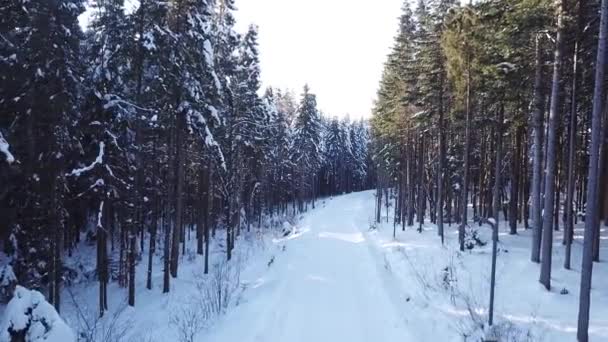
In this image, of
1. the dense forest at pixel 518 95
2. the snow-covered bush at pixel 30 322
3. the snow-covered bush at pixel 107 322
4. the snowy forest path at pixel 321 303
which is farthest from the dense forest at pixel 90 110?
the dense forest at pixel 518 95

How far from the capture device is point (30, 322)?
7629 mm

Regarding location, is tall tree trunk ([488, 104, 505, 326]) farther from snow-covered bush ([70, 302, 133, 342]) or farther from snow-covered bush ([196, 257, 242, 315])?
snow-covered bush ([70, 302, 133, 342])

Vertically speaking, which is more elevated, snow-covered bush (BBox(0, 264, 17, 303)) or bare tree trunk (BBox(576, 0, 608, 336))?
bare tree trunk (BBox(576, 0, 608, 336))

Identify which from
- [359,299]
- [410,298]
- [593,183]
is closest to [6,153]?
[359,299]

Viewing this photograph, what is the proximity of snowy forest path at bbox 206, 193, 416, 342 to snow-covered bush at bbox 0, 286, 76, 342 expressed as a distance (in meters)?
4.50

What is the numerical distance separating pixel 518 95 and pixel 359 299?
35.0 feet

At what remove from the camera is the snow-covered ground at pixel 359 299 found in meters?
11.6

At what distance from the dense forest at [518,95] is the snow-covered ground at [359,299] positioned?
115 cm

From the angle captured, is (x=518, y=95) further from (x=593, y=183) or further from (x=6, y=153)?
(x=6, y=153)

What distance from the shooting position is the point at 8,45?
46.9 ft

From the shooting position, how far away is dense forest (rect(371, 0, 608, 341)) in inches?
571

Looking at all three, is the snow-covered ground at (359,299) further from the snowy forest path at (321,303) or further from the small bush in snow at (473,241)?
the small bush in snow at (473,241)

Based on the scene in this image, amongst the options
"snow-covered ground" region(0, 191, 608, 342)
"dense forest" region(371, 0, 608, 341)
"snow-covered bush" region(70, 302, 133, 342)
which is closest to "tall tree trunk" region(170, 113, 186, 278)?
"snow-covered ground" region(0, 191, 608, 342)

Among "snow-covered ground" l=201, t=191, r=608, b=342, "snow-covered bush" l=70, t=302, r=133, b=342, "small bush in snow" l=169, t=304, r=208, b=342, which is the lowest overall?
"snow-covered bush" l=70, t=302, r=133, b=342
